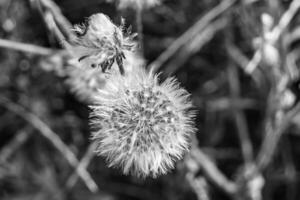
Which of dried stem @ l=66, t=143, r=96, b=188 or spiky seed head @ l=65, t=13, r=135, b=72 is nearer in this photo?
spiky seed head @ l=65, t=13, r=135, b=72

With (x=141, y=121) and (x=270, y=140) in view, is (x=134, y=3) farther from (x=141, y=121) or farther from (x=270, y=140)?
(x=270, y=140)

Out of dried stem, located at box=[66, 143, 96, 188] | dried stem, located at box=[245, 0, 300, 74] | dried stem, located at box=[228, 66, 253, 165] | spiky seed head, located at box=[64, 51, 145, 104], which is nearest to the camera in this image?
spiky seed head, located at box=[64, 51, 145, 104]

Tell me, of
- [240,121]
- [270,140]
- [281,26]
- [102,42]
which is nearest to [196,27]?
[281,26]

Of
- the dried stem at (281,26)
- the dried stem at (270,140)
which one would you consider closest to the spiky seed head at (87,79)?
the dried stem at (281,26)

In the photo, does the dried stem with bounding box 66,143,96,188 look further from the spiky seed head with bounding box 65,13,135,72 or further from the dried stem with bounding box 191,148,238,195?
the spiky seed head with bounding box 65,13,135,72

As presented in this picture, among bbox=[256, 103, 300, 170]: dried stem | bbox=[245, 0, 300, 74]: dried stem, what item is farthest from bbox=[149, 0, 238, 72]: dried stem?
bbox=[256, 103, 300, 170]: dried stem

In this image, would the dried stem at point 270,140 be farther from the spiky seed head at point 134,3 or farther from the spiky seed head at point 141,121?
the spiky seed head at point 134,3
